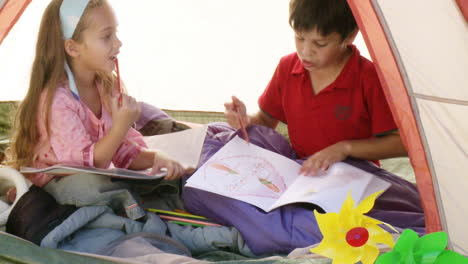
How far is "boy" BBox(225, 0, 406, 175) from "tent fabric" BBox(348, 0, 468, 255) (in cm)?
29

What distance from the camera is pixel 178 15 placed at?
2.11 metres

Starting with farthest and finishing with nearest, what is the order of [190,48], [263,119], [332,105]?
1. [190,48]
2. [263,119]
3. [332,105]

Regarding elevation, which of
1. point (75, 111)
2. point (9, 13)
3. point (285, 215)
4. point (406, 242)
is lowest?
point (285, 215)

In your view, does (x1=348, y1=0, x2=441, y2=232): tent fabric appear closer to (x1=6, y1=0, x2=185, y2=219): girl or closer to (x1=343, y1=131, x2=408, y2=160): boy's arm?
(x1=343, y1=131, x2=408, y2=160): boy's arm

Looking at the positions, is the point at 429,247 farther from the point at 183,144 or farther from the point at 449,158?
the point at 183,144

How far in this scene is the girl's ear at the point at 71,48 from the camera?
61.6 inches

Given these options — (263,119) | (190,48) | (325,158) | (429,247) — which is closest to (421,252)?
(429,247)

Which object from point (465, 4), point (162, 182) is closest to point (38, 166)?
point (162, 182)

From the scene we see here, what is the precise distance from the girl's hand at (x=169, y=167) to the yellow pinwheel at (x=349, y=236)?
26.2 inches

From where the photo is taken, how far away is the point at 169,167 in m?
1.57

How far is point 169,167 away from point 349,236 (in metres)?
0.70

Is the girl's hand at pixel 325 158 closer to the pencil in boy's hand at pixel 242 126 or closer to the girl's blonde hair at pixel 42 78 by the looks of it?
the pencil in boy's hand at pixel 242 126

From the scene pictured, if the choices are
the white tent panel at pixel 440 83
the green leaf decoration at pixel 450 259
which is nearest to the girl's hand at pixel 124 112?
the white tent panel at pixel 440 83

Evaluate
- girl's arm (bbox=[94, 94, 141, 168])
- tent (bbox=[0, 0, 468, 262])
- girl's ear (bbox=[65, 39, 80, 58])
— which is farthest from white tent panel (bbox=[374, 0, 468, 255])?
girl's ear (bbox=[65, 39, 80, 58])
